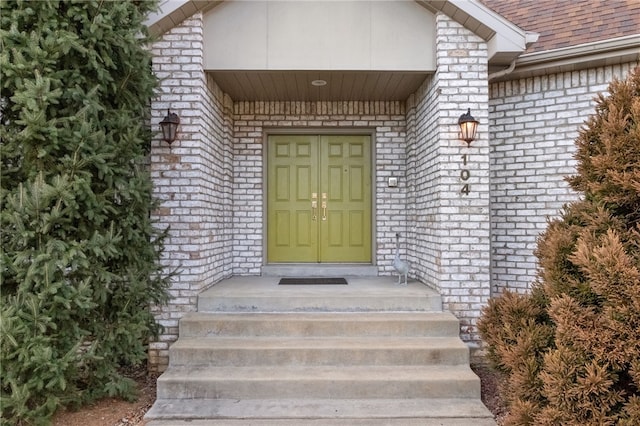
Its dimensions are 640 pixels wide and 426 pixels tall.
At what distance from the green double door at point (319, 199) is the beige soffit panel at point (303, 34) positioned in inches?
57.4

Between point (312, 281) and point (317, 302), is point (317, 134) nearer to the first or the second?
point (312, 281)

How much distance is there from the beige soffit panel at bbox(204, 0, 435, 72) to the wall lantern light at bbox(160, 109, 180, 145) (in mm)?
607

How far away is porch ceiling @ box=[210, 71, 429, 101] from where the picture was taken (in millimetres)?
4234

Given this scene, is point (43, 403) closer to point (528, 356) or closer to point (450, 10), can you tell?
point (528, 356)

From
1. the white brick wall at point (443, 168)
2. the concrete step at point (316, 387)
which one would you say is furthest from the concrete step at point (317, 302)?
the concrete step at point (316, 387)

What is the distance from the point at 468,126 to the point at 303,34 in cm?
Answer: 179

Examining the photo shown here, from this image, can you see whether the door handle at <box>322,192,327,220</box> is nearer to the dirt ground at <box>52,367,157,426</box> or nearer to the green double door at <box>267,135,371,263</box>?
the green double door at <box>267,135,371,263</box>

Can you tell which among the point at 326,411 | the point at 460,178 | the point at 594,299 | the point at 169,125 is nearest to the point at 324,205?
the point at 460,178

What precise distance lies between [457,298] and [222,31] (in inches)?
134

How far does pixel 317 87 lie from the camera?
4680 mm

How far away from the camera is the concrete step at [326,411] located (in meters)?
2.97

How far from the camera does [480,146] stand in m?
4.06

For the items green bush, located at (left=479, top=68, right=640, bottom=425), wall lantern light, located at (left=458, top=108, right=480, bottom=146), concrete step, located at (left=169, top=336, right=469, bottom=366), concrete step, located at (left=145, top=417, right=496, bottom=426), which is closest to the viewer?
green bush, located at (left=479, top=68, right=640, bottom=425)

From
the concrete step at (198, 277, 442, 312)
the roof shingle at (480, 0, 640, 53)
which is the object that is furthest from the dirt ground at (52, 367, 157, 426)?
the roof shingle at (480, 0, 640, 53)
